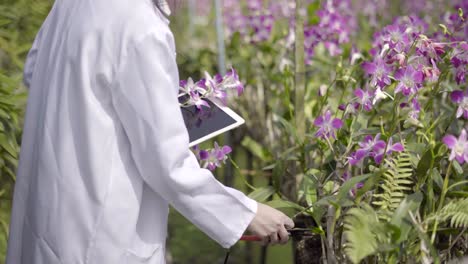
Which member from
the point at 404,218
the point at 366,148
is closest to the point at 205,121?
the point at 366,148

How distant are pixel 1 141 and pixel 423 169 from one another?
1276 millimetres

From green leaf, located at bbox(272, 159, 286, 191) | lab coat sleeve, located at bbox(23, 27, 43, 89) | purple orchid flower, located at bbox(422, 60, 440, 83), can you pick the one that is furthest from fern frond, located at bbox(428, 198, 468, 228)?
lab coat sleeve, located at bbox(23, 27, 43, 89)

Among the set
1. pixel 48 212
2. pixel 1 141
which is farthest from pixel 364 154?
pixel 1 141

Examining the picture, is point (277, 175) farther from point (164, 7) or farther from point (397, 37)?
point (164, 7)

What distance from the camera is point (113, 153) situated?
4.30ft

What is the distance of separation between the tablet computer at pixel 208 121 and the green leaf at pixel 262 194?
0.41 meters

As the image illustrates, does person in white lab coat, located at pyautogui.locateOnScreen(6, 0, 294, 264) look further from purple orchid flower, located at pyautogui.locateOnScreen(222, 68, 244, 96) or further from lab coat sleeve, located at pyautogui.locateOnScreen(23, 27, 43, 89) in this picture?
purple orchid flower, located at pyautogui.locateOnScreen(222, 68, 244, 96)

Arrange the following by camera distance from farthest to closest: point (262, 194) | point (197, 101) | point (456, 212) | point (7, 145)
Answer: point (7, 145) → point (262, 194) → point (197, 101) → point (456, 212)

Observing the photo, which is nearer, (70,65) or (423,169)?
(70,65)

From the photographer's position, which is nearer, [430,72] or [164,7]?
[164,7]

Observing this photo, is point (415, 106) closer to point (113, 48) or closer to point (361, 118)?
point (361, 118)

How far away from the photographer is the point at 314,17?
2949mm

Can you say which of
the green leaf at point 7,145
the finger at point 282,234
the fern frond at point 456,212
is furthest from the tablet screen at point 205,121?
the green leaf at point 7,145

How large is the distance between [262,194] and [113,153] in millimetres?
745
